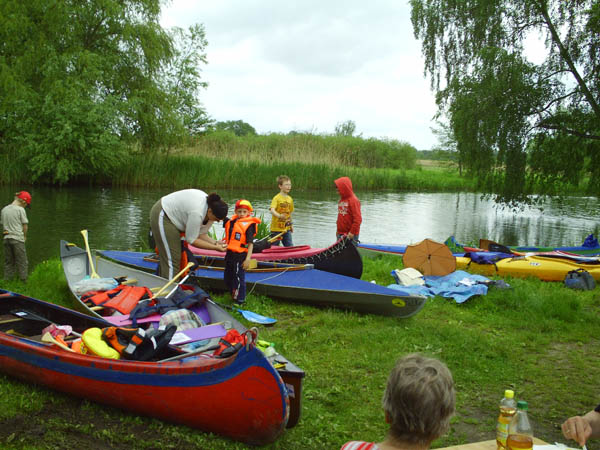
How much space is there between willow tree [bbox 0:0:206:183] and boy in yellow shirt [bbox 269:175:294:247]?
52.8 feet

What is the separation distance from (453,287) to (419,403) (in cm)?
576

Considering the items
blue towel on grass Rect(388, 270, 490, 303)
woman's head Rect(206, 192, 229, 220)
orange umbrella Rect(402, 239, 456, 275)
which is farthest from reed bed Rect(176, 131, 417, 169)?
woman's head Rect(206, 192, 229, 220)

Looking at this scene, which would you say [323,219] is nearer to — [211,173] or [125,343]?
[211,173]

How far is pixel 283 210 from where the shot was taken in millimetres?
8836

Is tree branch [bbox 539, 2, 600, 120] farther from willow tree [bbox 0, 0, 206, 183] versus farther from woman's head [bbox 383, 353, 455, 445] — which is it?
Answer: willow tree [bbox 0, 0, 206, 183]

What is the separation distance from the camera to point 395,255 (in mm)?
10297

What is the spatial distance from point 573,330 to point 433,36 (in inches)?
527

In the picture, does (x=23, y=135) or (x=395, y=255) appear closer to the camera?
(x=395, y=255)

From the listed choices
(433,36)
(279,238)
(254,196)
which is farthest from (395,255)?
(254,196)

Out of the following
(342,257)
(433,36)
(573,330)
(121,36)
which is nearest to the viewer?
(573,330)

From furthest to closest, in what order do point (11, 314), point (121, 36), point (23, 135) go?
1. point (121, 36)
2. point (23, 135)
3. point (11, 314)

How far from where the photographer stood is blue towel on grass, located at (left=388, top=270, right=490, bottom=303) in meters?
6.86

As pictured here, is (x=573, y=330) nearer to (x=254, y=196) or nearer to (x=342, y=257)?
(x=342, y=257)

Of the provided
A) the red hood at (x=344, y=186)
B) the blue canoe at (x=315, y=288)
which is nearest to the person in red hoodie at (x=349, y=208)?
the red hood at (x=344, y=186)
